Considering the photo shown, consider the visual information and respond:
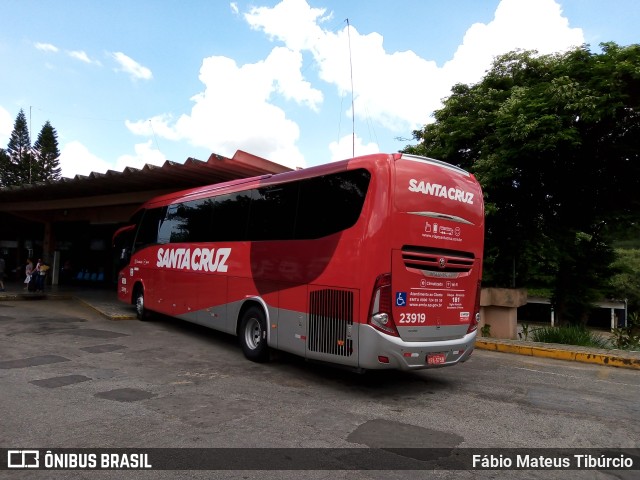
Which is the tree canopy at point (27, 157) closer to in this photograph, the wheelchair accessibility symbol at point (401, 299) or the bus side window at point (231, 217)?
the bus side window at point (231, 217)

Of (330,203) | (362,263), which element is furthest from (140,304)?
(362,263)

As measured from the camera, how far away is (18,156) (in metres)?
68.4

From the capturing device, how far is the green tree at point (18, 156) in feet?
217

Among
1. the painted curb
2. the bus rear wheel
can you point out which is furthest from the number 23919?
the painted curb

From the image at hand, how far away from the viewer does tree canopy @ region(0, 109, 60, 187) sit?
218 ft

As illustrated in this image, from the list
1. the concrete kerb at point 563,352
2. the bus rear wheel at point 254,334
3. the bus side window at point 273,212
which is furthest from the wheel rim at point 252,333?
the concrete kerb at point 563,352

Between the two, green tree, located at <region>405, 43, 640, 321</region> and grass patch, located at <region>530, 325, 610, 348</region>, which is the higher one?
green tree, located at <region>405, 43, 640, 321</region>

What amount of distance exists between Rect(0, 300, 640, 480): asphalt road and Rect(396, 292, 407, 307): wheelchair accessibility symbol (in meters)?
1.36

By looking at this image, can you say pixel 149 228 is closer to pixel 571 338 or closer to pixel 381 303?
pixel 381 303

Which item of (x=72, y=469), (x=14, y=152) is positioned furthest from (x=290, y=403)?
(x=14, y=152)

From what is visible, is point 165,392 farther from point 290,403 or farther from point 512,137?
point 512,137

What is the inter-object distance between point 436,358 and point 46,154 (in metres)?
79.1

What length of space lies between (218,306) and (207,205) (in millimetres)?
2405

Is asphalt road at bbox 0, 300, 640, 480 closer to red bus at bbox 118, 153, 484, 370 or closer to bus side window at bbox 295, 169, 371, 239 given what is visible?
red bus at bbox 118, 153, 484, 370
